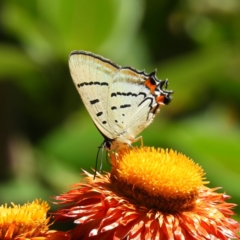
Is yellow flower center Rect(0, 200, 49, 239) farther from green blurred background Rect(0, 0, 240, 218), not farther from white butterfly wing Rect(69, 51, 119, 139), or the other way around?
green blurred background Rect(0, 0, 240, 218)

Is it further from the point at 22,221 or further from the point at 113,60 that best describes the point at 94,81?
the point at 113,60

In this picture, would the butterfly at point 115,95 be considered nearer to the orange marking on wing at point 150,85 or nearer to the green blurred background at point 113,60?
the orange marking on wing at point 150,85

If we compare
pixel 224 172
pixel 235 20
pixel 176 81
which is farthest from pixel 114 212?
pixel 235 20

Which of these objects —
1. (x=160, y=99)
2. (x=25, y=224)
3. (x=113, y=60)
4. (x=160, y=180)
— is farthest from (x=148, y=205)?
(x=113, y=60)

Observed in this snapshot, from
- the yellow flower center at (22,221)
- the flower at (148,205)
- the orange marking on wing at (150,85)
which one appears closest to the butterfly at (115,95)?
A: the orange marking on wing at (150,85)

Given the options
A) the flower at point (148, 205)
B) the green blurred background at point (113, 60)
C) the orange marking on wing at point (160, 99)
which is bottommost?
the flower at point (148, 205)

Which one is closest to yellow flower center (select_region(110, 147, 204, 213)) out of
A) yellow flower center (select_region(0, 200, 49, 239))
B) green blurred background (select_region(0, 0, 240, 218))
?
yellow flower center (select_region(0, 200, 49, 239))
